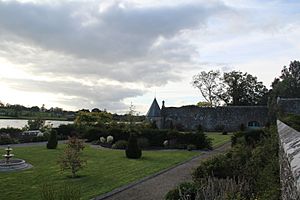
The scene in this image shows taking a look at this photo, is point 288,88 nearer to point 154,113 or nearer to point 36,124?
point 154,113

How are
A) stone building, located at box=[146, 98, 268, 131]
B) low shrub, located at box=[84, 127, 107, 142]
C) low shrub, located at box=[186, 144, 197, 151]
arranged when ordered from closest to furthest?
low shrub, located at box=[186, 144, 197, 151] < low shrub, located at box=[84, 127, 107, 142] < stone building, located at box=[146, 98, 268, 131]

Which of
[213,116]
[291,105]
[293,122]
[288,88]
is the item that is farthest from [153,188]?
[288,88]

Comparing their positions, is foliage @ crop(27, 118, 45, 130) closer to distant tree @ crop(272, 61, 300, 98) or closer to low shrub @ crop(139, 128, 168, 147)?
low shrub @ crop(139, 128, 168, 147)

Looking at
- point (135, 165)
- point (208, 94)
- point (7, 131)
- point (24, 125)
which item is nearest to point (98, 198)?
point (135, 165)

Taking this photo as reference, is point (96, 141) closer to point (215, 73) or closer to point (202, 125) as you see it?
point (202, 125)

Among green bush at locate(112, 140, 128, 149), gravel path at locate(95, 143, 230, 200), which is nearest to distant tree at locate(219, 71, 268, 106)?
green bush at locate(112, 140, 128, 149)

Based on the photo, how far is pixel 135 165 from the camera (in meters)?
16.5

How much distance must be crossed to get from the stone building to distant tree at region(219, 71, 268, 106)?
15462 mm

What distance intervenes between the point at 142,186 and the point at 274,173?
514 cm

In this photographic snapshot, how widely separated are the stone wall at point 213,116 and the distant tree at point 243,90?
15.4 metres

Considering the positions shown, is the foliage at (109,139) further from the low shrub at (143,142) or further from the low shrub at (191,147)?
the low shrub at (191,147)

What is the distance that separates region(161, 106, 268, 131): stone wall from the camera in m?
47.4

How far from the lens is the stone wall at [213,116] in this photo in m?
47.4

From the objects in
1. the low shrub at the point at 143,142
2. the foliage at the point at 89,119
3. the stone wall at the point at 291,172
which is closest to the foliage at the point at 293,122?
the stone wall at the point at 291,172
